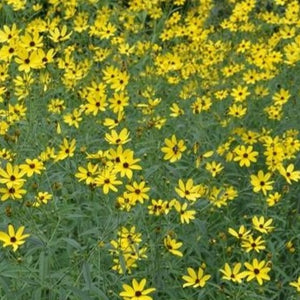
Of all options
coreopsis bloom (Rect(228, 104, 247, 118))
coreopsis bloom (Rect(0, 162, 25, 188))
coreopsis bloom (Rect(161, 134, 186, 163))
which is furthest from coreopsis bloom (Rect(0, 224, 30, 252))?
coreopsis bloom (Rect(228, 104, 247, 118))

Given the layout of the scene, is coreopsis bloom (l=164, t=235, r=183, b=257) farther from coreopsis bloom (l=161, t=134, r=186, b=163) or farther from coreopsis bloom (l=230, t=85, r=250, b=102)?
coreopsis bloom (l=230, t=85, r=250, b=102)

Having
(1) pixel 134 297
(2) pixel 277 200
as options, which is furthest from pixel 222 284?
(1) pixel 134 297

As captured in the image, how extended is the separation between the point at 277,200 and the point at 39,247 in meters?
1.09

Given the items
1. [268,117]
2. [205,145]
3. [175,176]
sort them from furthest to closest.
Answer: [268,117] → [205,145] → [175,176]

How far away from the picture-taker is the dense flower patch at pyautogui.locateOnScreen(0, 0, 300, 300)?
90.7 inches

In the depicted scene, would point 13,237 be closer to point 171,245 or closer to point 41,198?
point 41,198

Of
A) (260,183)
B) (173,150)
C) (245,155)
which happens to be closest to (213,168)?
(245,155)

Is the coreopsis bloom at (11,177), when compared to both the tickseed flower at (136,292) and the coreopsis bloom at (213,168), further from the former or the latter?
the coreopsis bloom at (213,168)

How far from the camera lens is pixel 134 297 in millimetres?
2111

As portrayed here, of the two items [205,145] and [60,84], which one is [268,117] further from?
[60,84]

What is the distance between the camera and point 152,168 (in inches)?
109

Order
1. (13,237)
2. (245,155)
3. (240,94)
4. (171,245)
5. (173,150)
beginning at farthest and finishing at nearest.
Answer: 1. (240,94)
2. (245,155)
3. (173,150)
4. (171,245)
5. (13,237)

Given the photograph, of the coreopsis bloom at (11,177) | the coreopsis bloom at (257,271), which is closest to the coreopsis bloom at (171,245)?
the coreopsis bloom at (257,271)

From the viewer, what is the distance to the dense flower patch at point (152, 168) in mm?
2305
